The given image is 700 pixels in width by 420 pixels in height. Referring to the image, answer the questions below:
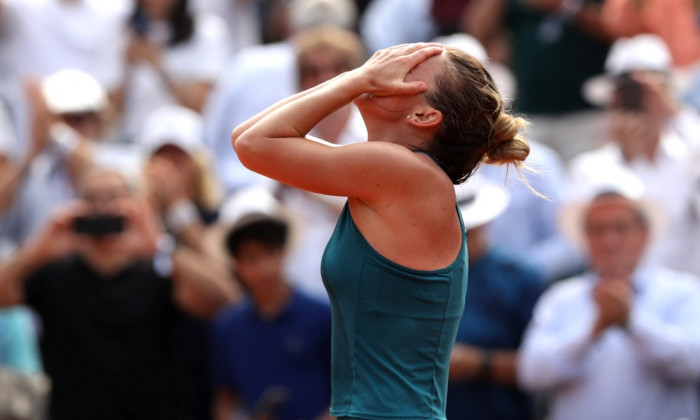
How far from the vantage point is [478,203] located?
4988mm

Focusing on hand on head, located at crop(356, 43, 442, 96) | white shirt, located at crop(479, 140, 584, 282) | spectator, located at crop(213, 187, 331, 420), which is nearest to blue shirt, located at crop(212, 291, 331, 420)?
spectator, located at crop(213, 187, 331, 420)

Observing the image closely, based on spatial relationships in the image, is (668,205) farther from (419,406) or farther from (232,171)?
(419,406)

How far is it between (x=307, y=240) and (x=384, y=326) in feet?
11.9

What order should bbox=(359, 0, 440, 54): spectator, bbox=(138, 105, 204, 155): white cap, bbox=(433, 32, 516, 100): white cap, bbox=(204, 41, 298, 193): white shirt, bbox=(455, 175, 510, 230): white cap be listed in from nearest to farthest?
bbox=(455, 175, 510, 230): white cap < bbox=(433, 32, 516, 100): white cap < bbox=(138, 105, 204, 155): white cap < bbox=(204, 41, 298, 193): white shirt < bbox=(359, 0, 440, 54): spectator

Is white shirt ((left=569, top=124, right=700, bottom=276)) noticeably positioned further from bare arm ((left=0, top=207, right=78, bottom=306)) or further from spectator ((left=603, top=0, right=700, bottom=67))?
bare arm ((left=0, top=207, right=78, bottom=306))

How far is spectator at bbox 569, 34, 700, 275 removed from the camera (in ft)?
21.1

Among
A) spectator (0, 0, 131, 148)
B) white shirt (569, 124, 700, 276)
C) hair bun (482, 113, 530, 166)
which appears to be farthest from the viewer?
spectator (0, 0, 131, 148)

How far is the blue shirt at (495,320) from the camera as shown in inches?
222

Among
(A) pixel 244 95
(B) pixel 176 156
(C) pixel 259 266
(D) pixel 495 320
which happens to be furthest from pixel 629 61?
(B) pixel 176 156

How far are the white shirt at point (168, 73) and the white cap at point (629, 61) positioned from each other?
2.78m

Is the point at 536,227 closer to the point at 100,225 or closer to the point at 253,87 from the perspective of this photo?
the point at 253,87

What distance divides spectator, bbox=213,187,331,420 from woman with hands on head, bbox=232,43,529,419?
2.83m

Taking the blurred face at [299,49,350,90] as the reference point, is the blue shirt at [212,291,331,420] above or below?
below

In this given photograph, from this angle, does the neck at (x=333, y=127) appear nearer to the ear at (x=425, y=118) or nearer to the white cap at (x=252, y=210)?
the white cap at (x=252, y=210)
